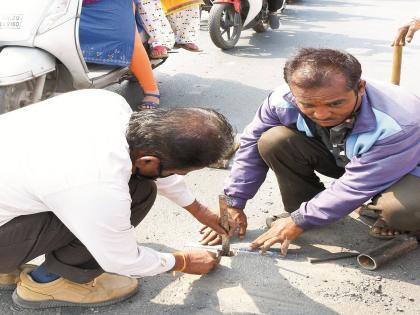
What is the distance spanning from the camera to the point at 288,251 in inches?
107

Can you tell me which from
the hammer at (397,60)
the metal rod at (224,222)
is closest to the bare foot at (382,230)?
the metal rod at (224,222)

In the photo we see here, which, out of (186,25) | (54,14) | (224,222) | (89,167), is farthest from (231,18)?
(89,167)

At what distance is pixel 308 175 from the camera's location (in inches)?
108

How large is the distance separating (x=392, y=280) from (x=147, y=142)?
53.9 inches

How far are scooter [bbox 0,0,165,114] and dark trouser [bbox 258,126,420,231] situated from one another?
5.02ft

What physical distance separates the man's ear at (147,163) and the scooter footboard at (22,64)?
160 centimetres

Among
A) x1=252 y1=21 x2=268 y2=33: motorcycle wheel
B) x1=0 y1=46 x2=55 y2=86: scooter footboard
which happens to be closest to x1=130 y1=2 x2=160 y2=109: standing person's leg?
x1=0 y1=46 x2=55 y2=86: scooter footboard

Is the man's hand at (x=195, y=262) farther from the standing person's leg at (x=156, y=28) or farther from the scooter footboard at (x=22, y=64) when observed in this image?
the standing person's leg at (x=156, y=28)

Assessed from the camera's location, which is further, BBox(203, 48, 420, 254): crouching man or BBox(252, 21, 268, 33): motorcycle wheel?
BBox(252, 21, 268, 33): motorcycle wheel

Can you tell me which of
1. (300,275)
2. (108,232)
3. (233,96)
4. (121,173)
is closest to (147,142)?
(121,173)

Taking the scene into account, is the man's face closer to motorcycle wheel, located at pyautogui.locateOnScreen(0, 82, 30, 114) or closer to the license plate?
motorcycle wheel, located at pyautogui.locateOnScreen(0, 82, 30, 114)

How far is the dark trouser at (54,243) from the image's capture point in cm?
200

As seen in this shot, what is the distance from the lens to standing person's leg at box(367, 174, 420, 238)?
2.37 m

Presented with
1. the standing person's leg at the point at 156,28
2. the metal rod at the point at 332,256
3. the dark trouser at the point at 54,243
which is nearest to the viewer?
the dark trouser at the point at 54,243
